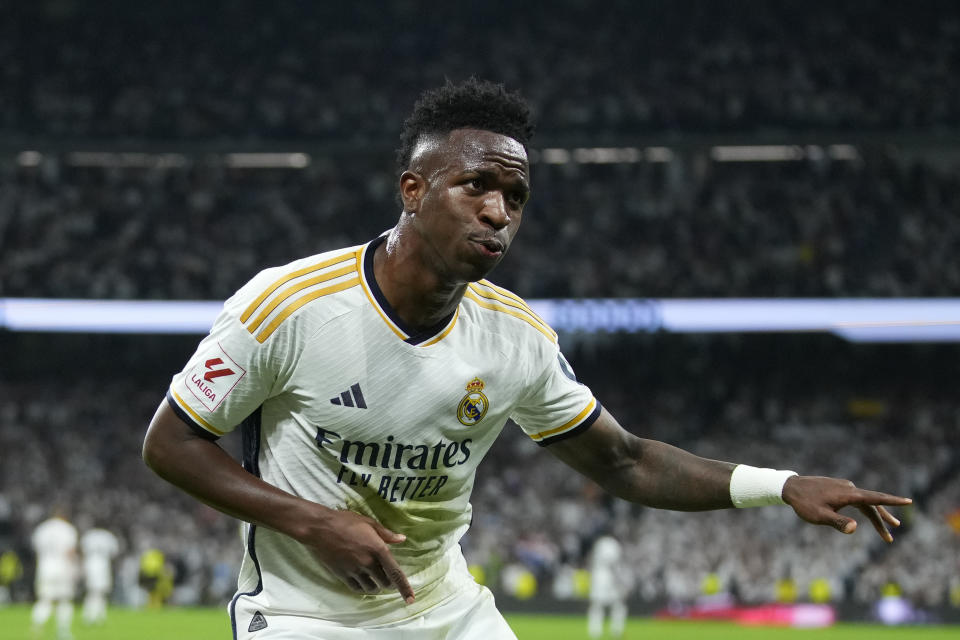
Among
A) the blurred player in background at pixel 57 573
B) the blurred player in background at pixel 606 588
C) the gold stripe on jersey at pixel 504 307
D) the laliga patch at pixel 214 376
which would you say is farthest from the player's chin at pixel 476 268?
the blurred player in background at pixel 606 588

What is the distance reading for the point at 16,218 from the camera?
29.2m

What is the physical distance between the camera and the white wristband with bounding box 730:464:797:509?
3.70 meters

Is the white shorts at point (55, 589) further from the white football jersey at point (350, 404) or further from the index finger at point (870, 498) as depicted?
the index finger at point (870, 498)

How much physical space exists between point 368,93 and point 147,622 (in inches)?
608

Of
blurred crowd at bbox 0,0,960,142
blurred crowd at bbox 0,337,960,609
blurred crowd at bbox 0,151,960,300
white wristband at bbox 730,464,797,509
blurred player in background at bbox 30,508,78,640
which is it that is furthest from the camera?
blurred crowd at bbox 0,0,960,142

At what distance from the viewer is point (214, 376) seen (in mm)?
3232

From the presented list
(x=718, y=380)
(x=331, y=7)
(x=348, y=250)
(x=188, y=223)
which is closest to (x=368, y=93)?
(x=331, y=7)

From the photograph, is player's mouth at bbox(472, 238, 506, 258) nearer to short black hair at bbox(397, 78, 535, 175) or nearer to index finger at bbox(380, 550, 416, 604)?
short black hair at bbox(397, 78, 535, 175)

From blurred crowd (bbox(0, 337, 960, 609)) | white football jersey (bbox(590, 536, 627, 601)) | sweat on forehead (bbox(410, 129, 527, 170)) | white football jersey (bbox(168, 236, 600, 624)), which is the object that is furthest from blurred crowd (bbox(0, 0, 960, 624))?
sweat on forehead (bbox(410, 129, 527, 170))

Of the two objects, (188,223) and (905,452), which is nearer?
(905,452)

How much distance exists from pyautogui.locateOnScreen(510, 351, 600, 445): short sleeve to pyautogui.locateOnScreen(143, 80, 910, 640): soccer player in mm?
51

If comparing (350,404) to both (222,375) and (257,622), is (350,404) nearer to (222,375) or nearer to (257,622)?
(222,375)

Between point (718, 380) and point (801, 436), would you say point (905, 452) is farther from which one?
point (718, 380)

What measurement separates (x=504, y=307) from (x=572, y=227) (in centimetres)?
2460
